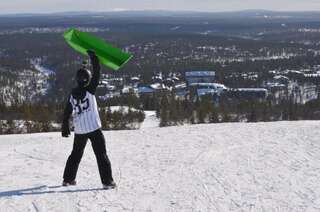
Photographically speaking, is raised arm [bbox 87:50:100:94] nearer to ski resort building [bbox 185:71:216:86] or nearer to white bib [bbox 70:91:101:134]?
white bib [bbox 70:91:101:134]

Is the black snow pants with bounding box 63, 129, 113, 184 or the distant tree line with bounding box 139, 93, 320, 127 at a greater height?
the black snow pants with bounding box 63, 129, 113, 184

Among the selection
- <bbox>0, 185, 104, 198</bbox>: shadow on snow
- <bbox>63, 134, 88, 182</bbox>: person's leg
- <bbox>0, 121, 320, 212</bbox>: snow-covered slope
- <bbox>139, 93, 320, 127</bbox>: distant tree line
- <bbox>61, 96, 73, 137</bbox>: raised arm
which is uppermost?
<bbox>61, 96, 73, 137</bbox>: raised arm

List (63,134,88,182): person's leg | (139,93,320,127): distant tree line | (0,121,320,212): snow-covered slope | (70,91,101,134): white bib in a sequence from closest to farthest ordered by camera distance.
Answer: (0,121,320,212): snow-covered slope
(70,91,101,134): white bib
(63,134,88,182): person's leg
(139,93,320,127): distant tree line

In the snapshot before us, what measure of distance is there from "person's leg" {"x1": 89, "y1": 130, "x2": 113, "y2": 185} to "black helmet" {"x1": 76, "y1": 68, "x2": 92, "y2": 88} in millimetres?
699

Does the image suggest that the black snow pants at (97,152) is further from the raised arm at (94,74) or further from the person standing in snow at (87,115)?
the raised arm at (94,74)

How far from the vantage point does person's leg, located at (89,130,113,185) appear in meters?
7.31

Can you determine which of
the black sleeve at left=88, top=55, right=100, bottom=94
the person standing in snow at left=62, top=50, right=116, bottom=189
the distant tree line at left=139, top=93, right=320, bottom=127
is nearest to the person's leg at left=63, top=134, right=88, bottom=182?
the person standing in snow at left=62, top=50, right=116, bottom=189

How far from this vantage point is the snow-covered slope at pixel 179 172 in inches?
271

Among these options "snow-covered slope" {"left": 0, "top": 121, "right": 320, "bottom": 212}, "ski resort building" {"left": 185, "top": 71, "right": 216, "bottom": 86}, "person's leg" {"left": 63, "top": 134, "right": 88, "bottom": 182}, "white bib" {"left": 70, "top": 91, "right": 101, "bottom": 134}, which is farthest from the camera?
"ski resort building" {"left": 185, "top": 71, "right": 216, "bottom": 86}

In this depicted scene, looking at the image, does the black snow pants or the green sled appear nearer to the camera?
the black snow pants

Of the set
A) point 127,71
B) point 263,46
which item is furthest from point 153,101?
point 263,46

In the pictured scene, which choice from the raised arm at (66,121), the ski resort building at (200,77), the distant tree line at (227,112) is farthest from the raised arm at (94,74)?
the ski resort building at (200,77)

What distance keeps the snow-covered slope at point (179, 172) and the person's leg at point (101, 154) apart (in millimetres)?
203

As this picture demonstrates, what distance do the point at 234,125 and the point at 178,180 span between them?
20.2ft
